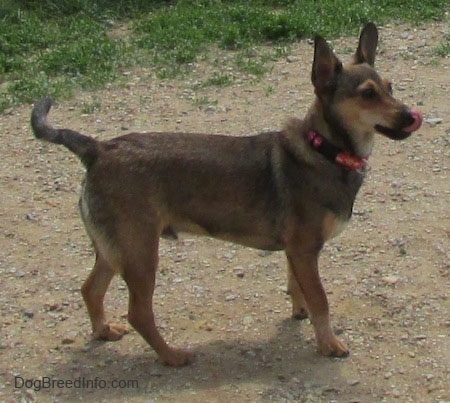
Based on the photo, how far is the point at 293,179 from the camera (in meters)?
5.55

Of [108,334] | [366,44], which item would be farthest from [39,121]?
[366,44]

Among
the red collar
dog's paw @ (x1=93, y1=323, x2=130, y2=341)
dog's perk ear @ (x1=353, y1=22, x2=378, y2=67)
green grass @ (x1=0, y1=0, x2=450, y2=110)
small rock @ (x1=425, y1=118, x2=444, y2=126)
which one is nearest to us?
the red collar

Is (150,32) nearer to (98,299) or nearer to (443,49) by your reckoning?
(443,49)

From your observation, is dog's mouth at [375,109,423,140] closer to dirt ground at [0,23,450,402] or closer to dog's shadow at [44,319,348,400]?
dirt ground at [0,23,450,402]

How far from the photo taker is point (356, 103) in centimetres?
547

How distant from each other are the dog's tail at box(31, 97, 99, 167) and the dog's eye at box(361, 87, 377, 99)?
142 cm

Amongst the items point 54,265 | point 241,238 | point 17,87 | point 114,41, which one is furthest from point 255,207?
point 114,41

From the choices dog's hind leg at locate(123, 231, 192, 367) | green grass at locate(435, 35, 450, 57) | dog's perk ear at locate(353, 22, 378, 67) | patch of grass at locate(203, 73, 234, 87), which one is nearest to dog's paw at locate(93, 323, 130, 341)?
dog's hind leg at locate(123, 231, 192, 367)

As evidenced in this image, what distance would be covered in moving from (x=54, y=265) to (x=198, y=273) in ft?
3.12

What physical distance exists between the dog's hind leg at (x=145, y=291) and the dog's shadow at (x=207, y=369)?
0.28 ft

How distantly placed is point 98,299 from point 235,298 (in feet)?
2.79

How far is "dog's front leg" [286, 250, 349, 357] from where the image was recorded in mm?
5535

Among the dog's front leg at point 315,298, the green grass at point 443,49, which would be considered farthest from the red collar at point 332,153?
the green grass at point 443,49

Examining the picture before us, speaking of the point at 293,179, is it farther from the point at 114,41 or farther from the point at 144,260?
the point at 114,41
